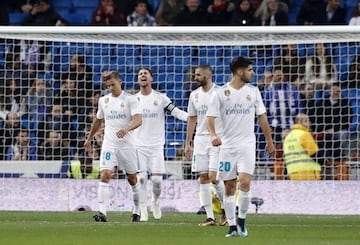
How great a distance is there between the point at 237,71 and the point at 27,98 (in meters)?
8.53

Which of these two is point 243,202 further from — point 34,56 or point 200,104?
point 34,56

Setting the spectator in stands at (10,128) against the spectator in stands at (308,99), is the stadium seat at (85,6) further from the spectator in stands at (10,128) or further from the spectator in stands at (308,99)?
the spectator in stands at (308,99)

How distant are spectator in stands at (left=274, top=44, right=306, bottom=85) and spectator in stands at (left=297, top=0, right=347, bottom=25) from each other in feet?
9.28

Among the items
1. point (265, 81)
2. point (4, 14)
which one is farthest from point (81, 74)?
point (4, 14)

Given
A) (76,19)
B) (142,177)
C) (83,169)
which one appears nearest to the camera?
(142,177)

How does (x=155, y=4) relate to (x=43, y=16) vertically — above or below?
above

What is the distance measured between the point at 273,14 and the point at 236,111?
10479 millimetres

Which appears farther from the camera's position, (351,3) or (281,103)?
(351,3)

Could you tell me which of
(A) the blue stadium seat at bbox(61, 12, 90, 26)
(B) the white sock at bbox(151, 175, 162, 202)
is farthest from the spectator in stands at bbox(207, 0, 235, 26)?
(B) the white sock at bbox(151, 175, 162, 202)

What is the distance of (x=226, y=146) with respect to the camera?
48.3 feet

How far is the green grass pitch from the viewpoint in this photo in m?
13.5

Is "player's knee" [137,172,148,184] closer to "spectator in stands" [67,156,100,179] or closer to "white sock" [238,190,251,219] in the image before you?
"spectator in stands" [67,156,100,179]

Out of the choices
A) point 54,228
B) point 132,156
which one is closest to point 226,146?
point 54,228

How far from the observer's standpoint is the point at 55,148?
22484 mm
